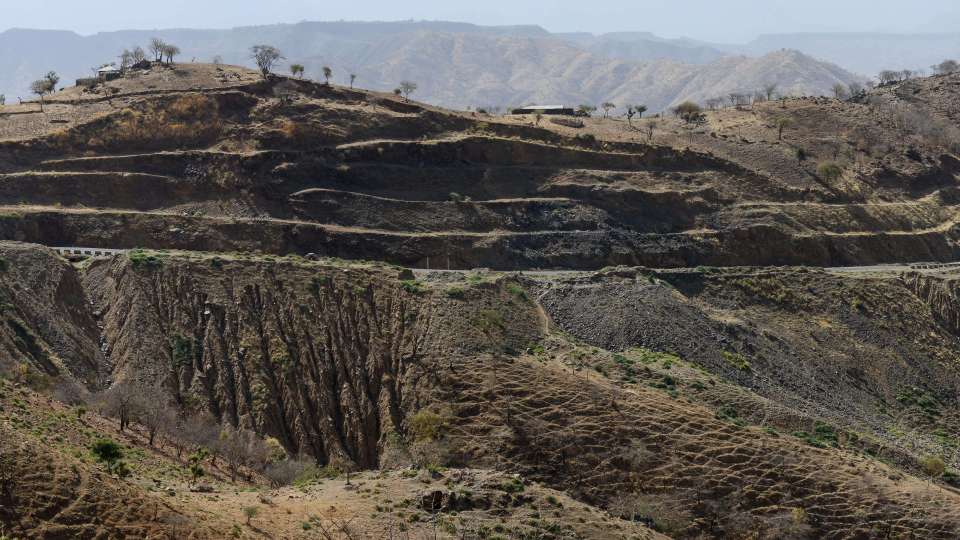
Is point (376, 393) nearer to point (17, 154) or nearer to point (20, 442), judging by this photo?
point (20, 442)

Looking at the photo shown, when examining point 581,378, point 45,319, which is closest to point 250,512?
point 581,378

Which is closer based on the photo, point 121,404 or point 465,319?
point 121,404

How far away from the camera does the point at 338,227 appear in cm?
6594

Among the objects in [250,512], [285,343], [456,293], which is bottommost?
[285,343]

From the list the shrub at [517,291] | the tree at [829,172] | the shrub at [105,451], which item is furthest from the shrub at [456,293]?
the tree at [829,172]

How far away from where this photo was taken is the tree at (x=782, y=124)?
85.1m

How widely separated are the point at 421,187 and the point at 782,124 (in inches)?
1383

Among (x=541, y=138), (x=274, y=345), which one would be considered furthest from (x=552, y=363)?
(x=541, y=138)

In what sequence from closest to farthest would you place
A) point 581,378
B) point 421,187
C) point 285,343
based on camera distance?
point 581,378, point 285,343, point 421,187

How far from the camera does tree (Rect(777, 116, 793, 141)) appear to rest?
85.1 m

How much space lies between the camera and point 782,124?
3376 inches

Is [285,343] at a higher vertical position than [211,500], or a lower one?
lower

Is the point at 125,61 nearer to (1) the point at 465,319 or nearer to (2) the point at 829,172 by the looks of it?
(1) the point at 465,319

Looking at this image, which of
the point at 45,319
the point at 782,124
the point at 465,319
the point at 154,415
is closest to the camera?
the point at 154,415
